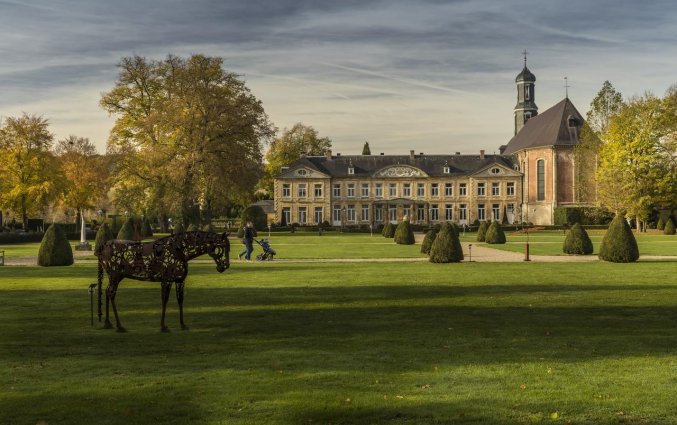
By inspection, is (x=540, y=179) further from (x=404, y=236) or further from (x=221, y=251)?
(x=221, y=251)

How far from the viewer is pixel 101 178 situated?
64.7 m

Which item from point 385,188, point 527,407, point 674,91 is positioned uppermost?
point 674,91

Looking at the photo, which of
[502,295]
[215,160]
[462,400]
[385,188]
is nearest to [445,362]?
[462,400]

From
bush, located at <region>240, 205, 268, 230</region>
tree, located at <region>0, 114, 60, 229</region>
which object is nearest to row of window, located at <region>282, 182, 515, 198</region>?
bush, located at <region>240, 205, 268, 230</region>

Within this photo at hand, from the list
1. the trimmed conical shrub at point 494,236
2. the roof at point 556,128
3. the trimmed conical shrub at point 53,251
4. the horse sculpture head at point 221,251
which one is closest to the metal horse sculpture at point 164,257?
the horse sculpture head at point 221,251

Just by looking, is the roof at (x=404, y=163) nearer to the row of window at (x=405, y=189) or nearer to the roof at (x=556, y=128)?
the row of window at (x=405, y=189)

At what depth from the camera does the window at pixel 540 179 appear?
272 feet

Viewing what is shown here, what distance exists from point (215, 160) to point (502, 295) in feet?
126

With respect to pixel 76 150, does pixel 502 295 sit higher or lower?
lower

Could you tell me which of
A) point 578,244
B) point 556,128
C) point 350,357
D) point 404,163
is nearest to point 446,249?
point 578,244

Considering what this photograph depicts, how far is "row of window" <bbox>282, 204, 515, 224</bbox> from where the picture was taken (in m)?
85.9

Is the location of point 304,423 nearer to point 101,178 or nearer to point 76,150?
point 101,178

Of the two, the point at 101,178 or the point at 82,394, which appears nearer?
the point at 82,394

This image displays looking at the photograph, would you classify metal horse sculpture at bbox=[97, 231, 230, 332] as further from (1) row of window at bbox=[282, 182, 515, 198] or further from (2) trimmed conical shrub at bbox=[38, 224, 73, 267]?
(1) row of window at bbox=[282, 182, 515, 198]
